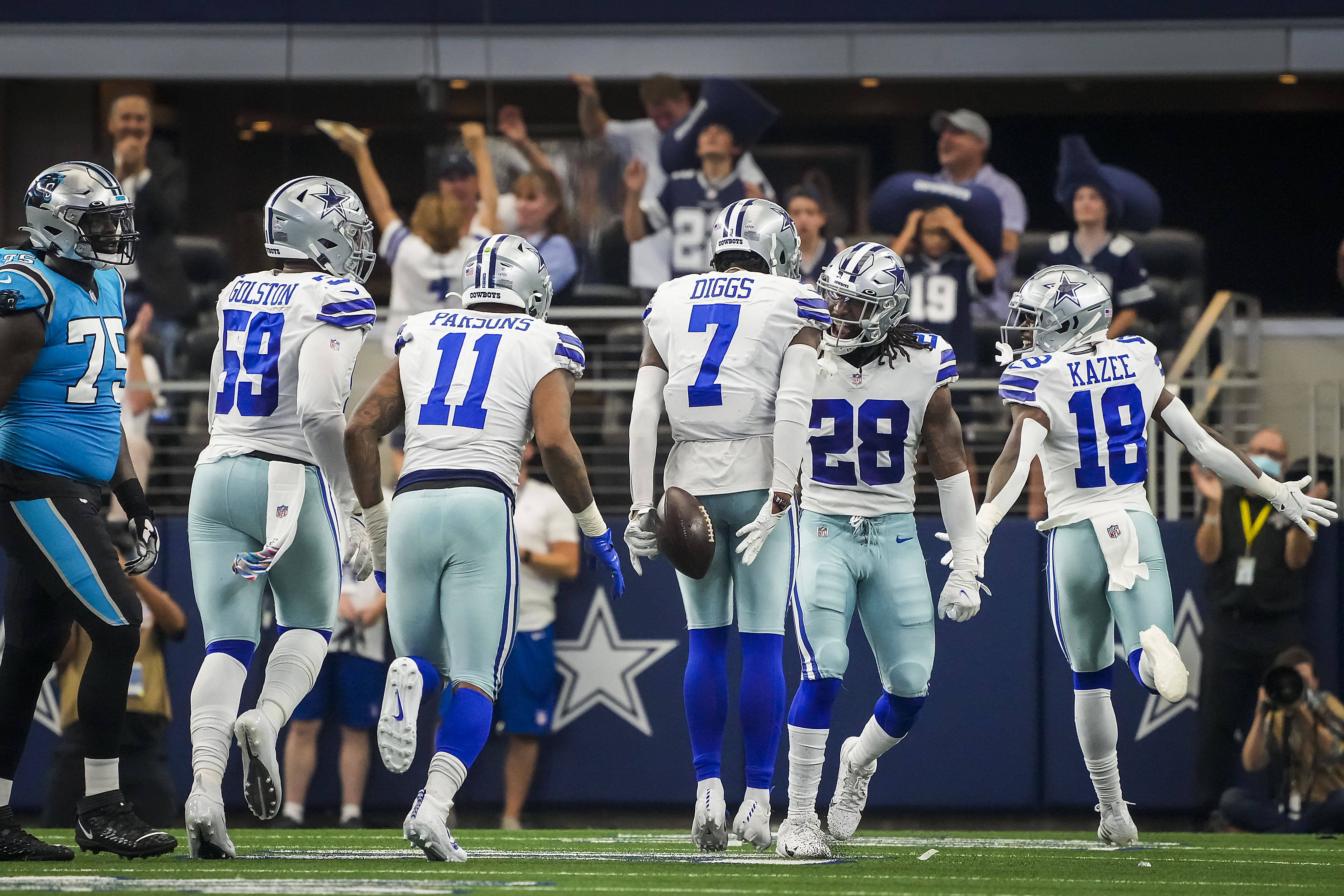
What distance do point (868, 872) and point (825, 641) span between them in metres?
0.82

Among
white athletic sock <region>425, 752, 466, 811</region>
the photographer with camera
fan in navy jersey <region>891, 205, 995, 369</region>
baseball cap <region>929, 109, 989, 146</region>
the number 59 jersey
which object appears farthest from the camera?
baseball cap <region>929, 109, 989, 146</region>

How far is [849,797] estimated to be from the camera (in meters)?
6.18

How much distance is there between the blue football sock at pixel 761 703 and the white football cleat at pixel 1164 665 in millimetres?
1357

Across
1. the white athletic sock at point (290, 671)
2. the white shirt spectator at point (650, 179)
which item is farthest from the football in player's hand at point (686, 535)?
the white shirt spectator at point (650, 179)

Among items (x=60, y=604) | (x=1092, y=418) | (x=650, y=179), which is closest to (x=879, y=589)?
(x=1092, y=418)

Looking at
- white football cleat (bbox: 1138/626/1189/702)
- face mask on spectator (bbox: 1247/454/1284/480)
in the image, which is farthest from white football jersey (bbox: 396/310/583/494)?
face mask on spectator (bbox: 1247/454/1284/480)

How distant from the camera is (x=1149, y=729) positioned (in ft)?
29.4

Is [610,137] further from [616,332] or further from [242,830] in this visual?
[242,830]

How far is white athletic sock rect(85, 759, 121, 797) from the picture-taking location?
5.02m

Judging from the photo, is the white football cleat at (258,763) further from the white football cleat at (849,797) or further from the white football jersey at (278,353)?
the white football cleat at (849,797)

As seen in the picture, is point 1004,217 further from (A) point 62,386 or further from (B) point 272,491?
(A) point 62,386

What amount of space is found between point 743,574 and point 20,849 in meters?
2.37

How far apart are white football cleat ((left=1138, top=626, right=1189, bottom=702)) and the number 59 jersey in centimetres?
154

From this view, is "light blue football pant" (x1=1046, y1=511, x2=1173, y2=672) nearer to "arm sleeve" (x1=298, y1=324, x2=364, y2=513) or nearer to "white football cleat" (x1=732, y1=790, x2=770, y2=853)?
"white football cleat" (x1=732, y1=790, x2=770, y2=853)
